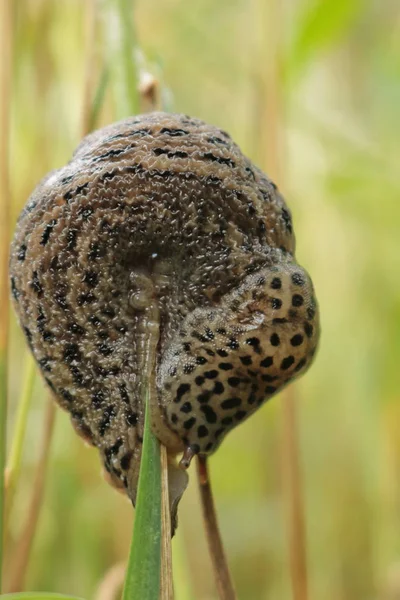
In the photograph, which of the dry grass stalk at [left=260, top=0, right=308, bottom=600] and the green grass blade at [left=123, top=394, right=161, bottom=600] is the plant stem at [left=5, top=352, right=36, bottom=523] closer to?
the green grass blade at [left=123, top=394, right=161, bottom=600]

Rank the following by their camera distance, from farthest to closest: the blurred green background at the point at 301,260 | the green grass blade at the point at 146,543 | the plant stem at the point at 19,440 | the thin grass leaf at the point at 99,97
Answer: the blurred green background at the point at 301,260, the thin grass leaf at the point at 99,97, the plant stem at the point at 19,440, the green grass blade at the point at 146,543

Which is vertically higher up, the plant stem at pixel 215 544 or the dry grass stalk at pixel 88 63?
the dry grass stalk at pixel 88 63

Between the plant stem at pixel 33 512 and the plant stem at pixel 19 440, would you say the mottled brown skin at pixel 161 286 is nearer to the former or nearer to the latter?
the plant stem at pixel 19 440

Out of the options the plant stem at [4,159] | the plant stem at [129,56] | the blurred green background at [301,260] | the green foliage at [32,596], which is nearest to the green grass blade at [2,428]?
the plant stem at [4,159]

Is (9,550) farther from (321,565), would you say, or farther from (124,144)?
(124,144)

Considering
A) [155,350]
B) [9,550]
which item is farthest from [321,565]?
[155,350]

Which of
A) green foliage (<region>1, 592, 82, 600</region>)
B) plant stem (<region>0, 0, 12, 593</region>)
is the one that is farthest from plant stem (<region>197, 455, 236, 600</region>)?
plant stem (<region>0, 0, 12, 593</region>)
